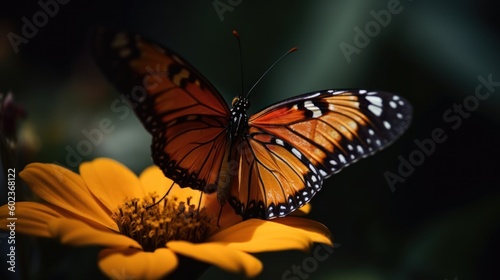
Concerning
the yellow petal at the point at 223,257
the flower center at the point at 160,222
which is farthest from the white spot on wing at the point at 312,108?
the yellow petal at the point at 223,257

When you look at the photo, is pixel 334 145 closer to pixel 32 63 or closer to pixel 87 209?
pixel 87 209

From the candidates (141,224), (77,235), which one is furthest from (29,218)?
(141,224)

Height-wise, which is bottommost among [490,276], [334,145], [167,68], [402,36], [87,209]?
[490,276]

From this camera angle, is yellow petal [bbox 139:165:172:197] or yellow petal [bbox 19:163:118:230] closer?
yellow petal [bbox 19:163:118:230]

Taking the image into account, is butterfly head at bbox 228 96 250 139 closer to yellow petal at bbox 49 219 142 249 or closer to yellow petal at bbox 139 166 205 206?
yellow petal at bbox 139 166 205 206

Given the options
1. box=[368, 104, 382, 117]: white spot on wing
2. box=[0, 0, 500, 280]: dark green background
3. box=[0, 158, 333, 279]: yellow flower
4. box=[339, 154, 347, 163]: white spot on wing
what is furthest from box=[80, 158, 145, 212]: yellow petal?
box=[368, 104, 382, 117]: white spot on wing

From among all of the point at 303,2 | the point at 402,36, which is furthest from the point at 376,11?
the point at 303,2
